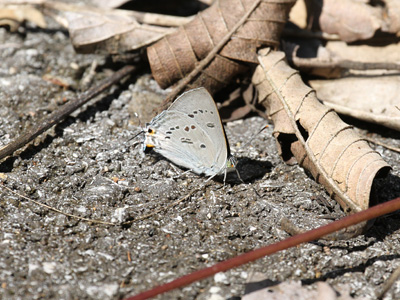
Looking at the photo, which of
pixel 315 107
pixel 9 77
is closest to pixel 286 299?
pixel 315 107

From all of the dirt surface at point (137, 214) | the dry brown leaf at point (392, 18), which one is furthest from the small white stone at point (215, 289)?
the dry brown leaf at point (392, 18)

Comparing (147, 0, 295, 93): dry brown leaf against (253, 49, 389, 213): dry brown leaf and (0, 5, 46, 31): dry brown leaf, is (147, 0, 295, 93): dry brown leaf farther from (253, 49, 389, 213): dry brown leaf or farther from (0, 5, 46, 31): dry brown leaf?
(0, 5, 46, 31): dry brown leaf

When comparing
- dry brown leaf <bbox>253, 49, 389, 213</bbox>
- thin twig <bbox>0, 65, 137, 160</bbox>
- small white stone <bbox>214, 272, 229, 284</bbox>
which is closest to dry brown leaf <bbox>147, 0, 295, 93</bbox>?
dry brown leaf <bbox>253, 49, 389, 213</bbox>

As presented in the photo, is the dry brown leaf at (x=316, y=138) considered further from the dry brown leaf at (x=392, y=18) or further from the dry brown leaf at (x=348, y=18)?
the dry brown leaf at (x=392, y=18)

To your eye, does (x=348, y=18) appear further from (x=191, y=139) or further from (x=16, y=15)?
(x=16, y=15)

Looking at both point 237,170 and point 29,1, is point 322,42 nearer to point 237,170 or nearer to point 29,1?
point 237,170

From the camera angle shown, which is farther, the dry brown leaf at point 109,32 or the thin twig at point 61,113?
the dry brown leaf at point 109,32
